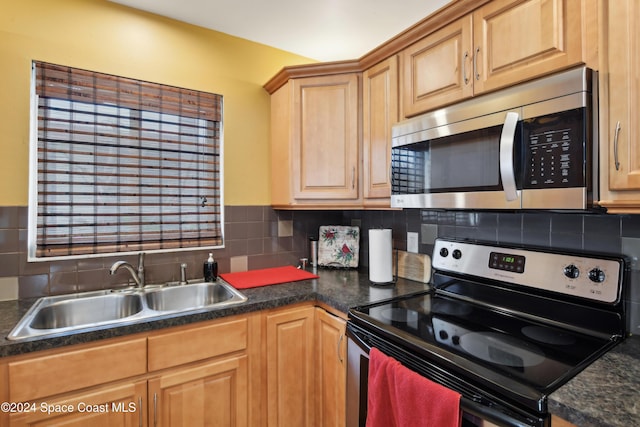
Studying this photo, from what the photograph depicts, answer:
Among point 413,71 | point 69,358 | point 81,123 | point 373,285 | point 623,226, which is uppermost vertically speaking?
point 413,71

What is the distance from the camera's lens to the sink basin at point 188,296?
5.69ft

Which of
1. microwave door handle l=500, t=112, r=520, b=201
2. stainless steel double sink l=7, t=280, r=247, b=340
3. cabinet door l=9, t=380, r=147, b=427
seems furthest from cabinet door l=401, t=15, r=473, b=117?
cabinet door l=9, t=380, r=147, b=427

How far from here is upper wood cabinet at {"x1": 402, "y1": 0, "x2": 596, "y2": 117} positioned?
39.7 inches

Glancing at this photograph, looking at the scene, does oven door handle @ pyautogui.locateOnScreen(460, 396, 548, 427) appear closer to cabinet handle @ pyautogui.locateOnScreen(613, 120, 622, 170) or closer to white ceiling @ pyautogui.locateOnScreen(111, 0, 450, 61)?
cabinet handle @ pyautogui.locateOnScreen(613, 120, 622, 170)

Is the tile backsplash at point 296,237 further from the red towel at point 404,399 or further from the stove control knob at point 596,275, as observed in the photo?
the red towel at point 404,399

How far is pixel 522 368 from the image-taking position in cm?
91

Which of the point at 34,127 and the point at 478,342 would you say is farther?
the point at 34,127

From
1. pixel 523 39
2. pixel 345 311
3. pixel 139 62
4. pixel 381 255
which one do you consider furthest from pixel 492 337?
pixel 139 62

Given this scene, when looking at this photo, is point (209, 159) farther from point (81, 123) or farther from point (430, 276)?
point (430, 276)

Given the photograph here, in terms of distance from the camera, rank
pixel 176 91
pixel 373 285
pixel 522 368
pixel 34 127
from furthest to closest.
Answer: pixel 176 91 → pixel 373 285 → pixel 34 127 → pixel 522 368

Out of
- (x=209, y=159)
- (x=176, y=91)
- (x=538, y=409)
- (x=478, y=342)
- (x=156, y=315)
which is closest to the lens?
(x=538, y=409)

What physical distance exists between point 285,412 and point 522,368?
45.4 inches

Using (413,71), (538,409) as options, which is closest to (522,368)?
(538,409)

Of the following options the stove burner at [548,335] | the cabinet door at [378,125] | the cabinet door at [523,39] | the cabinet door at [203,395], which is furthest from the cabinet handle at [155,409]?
the cabinet door at [523,39]
